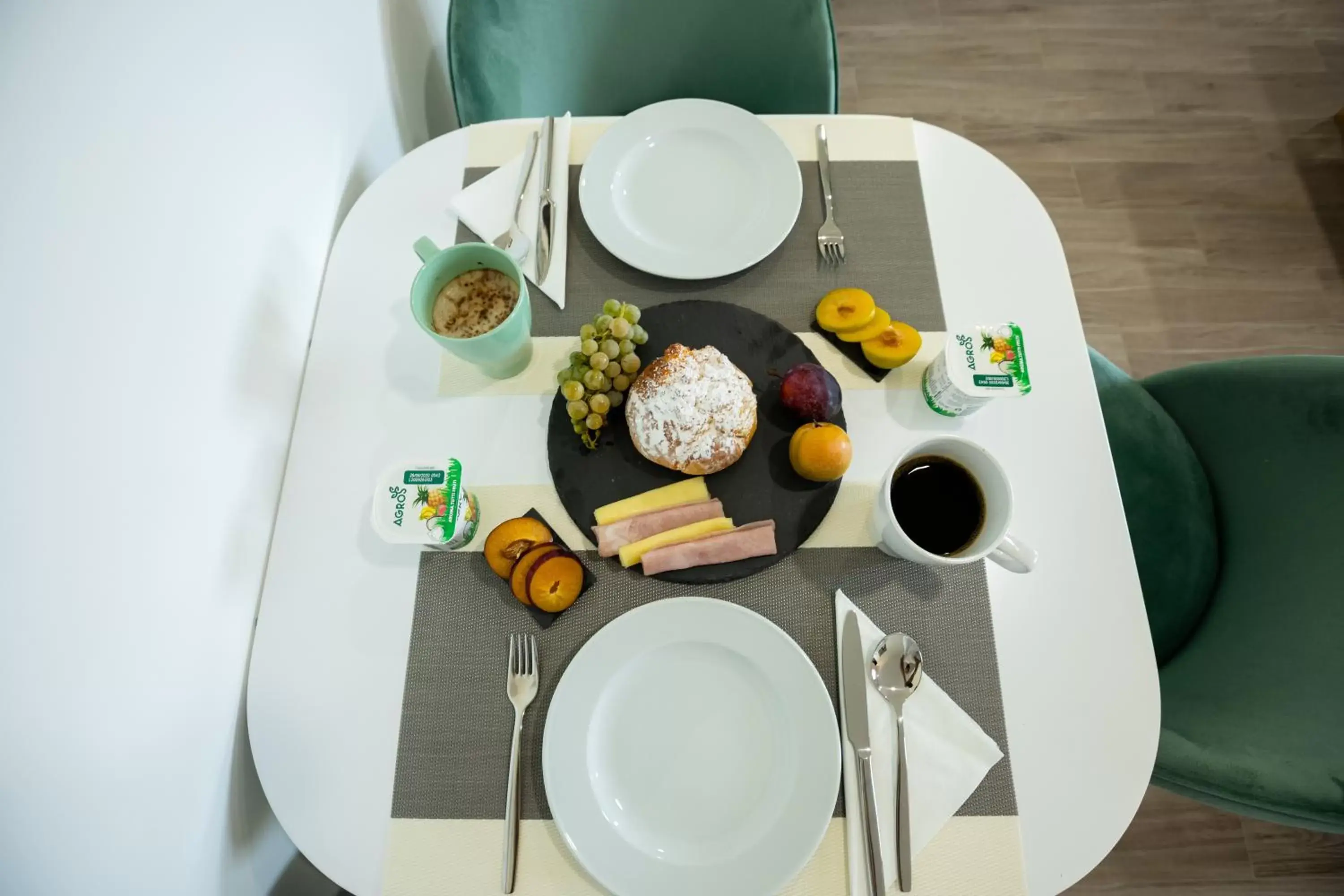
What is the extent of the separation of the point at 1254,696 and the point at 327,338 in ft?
3.70

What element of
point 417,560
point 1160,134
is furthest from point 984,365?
point 1160,134

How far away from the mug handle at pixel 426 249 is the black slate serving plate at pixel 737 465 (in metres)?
0.20

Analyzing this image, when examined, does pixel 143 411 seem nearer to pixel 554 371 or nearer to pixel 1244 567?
pixel 554 371

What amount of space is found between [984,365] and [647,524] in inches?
15.5

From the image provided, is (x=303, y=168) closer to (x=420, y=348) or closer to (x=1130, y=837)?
(x=420, y=348)

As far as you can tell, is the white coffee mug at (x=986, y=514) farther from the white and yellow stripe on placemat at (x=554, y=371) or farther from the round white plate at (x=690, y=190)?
the round white plate at (x=690, y=190)

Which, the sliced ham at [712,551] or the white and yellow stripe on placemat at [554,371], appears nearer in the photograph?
the sliced ham at [712,551]

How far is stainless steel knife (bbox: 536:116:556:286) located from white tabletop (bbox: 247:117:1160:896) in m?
0.13

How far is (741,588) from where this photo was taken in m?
0.71

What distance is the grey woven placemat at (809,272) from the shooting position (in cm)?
83

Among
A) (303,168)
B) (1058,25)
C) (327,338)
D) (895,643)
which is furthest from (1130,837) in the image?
(1058,25)

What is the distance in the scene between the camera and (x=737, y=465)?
75 cm

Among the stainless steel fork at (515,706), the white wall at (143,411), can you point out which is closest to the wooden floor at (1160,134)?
the stainless steel fork at (515,706)

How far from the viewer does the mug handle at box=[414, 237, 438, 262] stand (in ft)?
2.33
